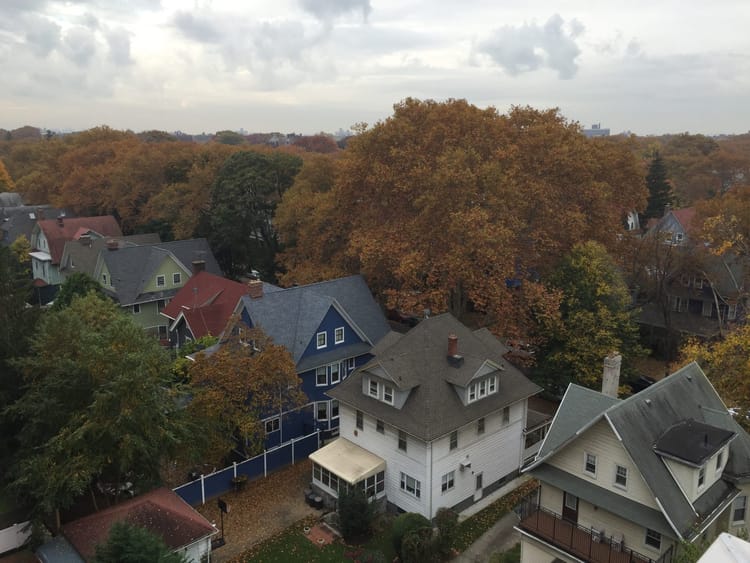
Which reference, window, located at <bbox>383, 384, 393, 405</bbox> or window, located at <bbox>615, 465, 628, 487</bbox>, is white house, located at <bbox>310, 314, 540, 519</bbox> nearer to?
window, located at <bbox>383, 384, 393, 405</bbox>

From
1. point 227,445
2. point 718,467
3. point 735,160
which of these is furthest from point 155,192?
point 735,160

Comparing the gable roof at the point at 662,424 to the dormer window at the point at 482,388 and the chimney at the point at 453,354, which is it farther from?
the chimney at the point at 453,354

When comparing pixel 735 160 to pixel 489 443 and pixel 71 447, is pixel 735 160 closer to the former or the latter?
pixel 489 443

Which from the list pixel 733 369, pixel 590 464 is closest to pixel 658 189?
pixel 733 369

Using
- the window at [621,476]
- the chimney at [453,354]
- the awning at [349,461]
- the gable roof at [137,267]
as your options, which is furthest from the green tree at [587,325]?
the gable roof at [137,267]

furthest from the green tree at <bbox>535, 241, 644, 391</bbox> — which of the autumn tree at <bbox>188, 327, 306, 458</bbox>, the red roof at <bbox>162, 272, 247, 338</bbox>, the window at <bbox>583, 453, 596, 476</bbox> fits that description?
the red roof at <bbox>162, 272, 247, 338</bbox>
